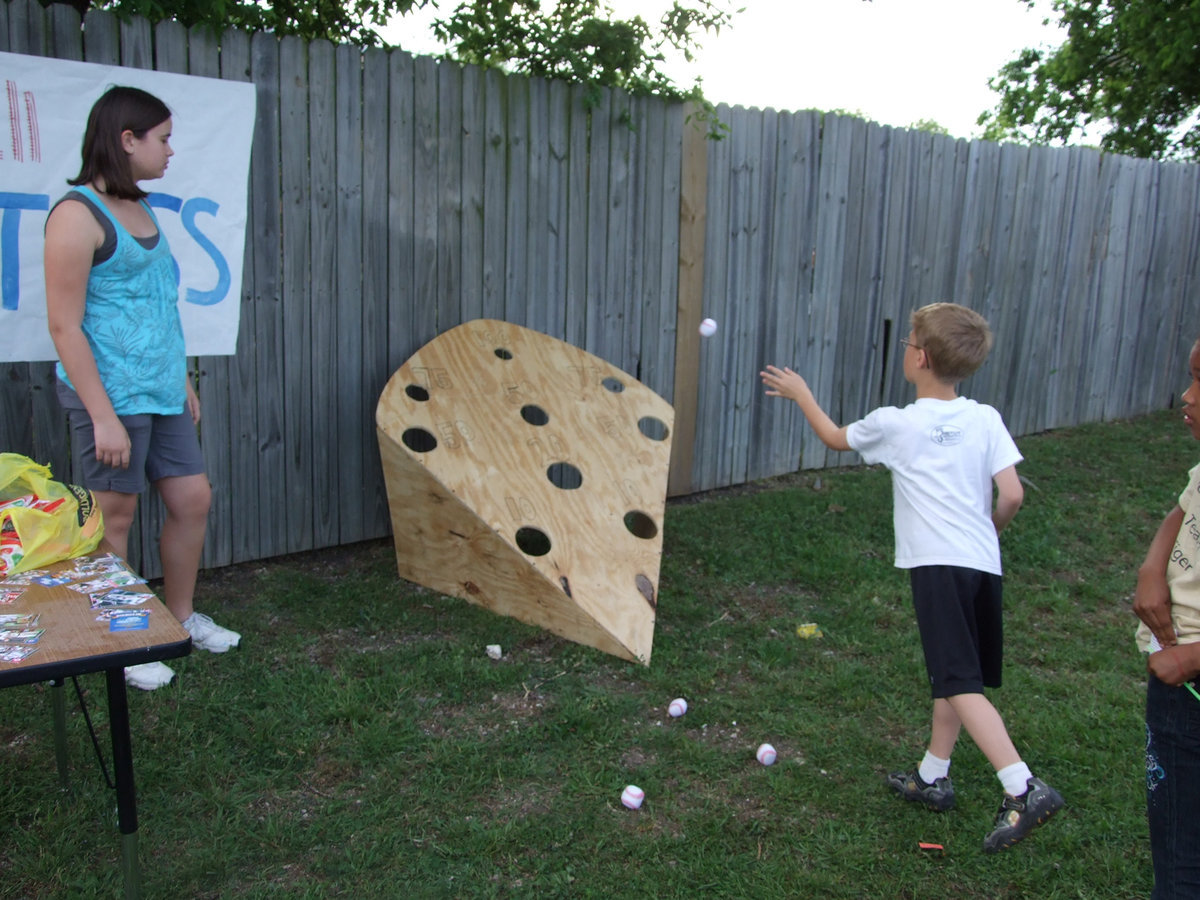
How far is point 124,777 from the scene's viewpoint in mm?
1896

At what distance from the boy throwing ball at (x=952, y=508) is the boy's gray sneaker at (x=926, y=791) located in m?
0.17

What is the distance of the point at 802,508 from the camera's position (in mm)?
5879

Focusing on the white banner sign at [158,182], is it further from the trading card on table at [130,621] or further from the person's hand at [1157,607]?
the person's hand at [1157,607]

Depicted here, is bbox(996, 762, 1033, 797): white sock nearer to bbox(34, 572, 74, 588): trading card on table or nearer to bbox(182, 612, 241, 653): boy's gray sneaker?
bbox(34, 572, 74, 588): trading card on table

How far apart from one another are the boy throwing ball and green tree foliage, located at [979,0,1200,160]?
10.6 meters

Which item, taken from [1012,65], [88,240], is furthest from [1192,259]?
[88,240]

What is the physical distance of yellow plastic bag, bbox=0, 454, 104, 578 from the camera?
2.24 meters

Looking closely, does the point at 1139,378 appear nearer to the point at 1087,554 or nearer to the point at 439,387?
the point at 1087,554

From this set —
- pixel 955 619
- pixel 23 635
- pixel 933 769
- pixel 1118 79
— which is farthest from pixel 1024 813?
pixel 1118 79

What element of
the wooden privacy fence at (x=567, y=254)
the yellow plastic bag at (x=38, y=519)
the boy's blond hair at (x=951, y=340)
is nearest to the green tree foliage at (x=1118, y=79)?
the wooden privacy fence at (x=567, y=254)

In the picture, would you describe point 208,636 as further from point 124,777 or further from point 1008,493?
point 1008,493

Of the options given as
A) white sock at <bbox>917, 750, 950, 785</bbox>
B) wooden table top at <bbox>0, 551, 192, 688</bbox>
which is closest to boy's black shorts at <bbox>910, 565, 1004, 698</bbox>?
white sock at <bbox>917, 750, 950, 785</bbox>

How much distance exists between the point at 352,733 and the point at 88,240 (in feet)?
5.71

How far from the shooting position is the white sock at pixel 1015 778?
2.58 meters
